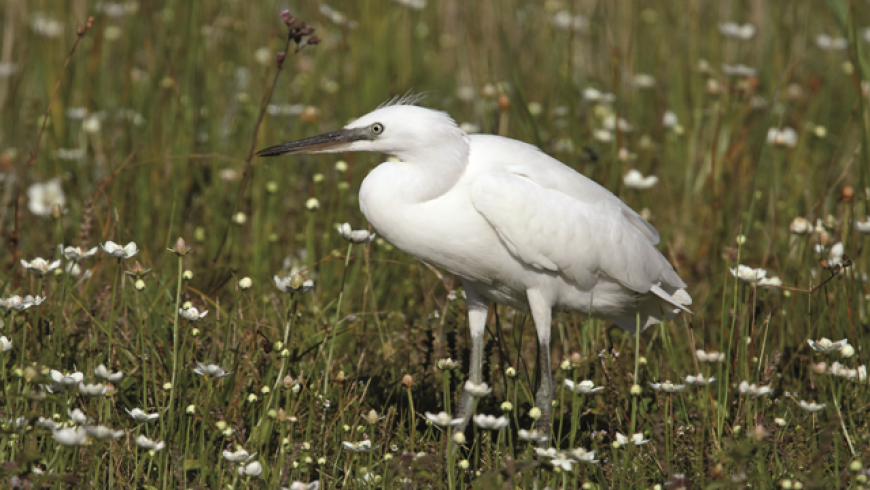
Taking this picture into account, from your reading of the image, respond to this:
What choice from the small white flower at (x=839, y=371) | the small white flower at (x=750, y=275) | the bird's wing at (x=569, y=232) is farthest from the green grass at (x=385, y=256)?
the bird's wing at (x=569, y=232)

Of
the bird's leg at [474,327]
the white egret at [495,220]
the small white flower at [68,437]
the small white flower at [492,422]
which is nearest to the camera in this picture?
the small white flower at [68,437]

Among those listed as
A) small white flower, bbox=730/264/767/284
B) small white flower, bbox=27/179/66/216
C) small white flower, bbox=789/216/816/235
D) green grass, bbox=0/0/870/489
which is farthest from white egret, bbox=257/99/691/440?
small white flower, bbox=27/179/66/216

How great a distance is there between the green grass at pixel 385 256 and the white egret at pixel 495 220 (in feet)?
0.68

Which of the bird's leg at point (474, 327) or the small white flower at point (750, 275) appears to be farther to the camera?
the bird's leg at point (474, 327)

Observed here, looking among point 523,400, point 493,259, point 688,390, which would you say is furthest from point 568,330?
point 493,259

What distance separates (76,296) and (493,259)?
1.78m

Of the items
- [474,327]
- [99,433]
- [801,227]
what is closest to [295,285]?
[99,433]

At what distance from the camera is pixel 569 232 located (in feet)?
11.5

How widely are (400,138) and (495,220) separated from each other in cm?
47

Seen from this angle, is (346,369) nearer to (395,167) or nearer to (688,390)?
(395,167)

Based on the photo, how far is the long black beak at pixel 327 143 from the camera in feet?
11.2

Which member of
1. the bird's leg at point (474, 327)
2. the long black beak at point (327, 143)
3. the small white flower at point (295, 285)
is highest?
the long black beak at point (327, 143)

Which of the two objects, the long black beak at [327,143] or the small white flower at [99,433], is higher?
the long black beak at [327,143]

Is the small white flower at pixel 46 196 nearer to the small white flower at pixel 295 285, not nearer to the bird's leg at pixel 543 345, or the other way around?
the small white flower at pixel 295 285
